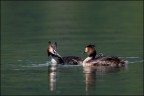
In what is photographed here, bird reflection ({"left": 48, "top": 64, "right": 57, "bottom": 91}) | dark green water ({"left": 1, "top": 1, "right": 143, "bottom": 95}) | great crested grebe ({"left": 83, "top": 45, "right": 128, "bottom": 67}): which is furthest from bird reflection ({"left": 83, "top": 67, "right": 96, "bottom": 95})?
bird reflection ({"left": 48, "top": 64, "right": 57, "bottom": 91})

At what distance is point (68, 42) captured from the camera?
3384 cm

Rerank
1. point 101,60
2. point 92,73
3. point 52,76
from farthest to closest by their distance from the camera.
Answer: point 101,60
point 92,73
point 52,76

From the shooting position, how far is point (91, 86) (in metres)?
22.4

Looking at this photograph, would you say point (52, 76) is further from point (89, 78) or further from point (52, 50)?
point (52, 50)

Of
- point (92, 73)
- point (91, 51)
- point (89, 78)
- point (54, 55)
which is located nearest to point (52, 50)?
point (54, 55)

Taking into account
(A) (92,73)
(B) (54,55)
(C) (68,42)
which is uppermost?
(C) (68,42)

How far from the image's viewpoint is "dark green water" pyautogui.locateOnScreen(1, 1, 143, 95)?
22484 millimetres

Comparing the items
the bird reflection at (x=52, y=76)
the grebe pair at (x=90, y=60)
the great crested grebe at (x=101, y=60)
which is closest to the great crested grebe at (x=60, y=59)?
the grebe pair at (x=90, y=60)

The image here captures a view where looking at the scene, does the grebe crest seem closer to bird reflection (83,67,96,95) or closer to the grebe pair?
the grebe pair

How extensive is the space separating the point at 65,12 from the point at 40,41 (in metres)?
21.1

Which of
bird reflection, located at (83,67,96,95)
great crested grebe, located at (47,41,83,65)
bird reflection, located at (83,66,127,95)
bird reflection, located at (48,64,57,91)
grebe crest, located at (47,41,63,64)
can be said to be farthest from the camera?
grebe crest, located at (47,41,63,64)

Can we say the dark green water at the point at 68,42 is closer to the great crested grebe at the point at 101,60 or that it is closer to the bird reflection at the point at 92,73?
the bird reflection at the point at 92,73

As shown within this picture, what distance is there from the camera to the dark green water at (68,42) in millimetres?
22484

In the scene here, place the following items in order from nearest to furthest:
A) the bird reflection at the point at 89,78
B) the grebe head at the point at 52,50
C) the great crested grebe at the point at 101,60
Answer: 1. the bird reflection at the point at 89,78
2. the great crested grebe at the point at 101,60
3. the grebe head at the point at 52,50
